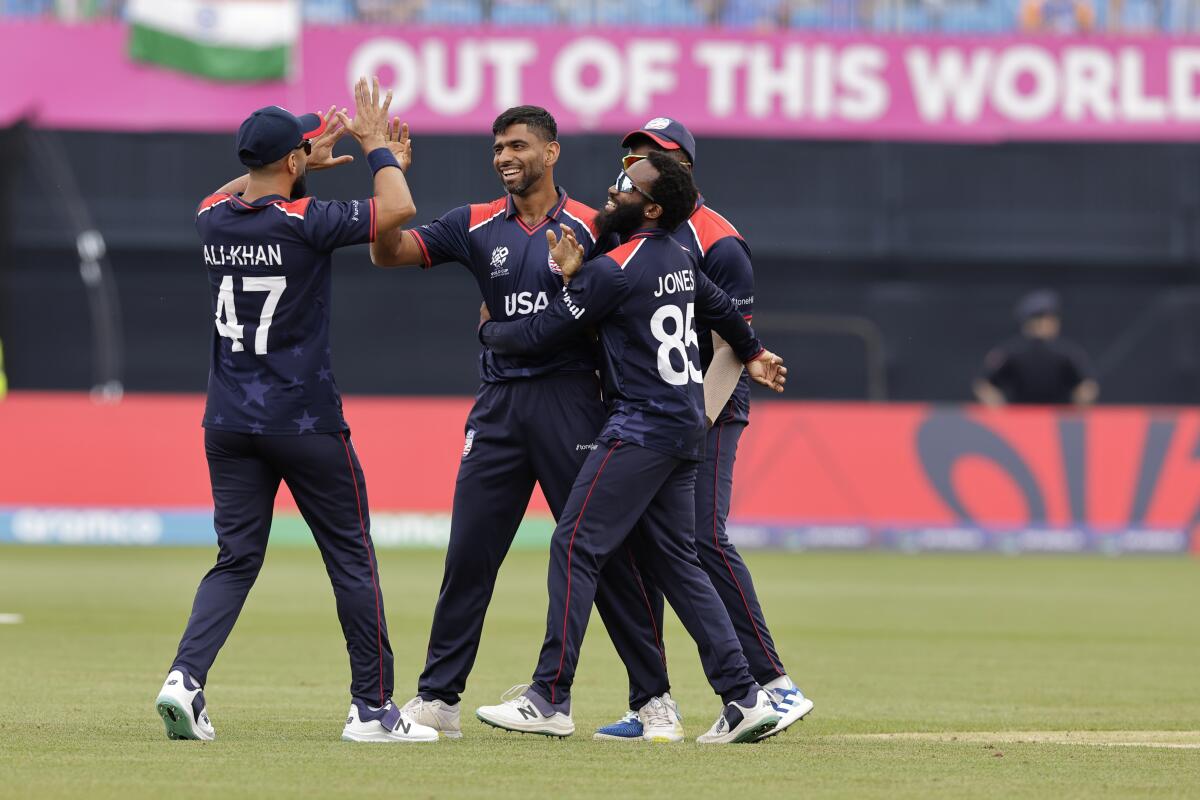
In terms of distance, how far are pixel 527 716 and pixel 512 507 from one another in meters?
0.81

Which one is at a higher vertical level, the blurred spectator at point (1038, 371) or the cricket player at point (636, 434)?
the cricket player at point (636, 434)

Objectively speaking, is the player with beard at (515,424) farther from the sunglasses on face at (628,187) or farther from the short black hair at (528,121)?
the sunglasses on face at (628,187)

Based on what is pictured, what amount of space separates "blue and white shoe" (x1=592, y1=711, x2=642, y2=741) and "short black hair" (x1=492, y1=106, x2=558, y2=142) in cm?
217

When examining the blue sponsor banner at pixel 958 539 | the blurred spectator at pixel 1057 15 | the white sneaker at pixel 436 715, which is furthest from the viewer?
the blurred spectator at pixel 1057 15

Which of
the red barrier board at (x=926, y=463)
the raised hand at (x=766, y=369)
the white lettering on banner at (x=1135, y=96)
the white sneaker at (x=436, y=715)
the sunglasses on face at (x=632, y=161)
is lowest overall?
the red barrier board at (x=926, y=463)

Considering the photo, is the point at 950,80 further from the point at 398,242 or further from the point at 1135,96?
the point at 398,242

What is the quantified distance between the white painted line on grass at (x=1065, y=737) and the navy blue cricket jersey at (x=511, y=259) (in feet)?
5.84

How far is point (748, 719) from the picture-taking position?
7035 millimetres

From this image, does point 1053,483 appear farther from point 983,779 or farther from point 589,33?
point 983,779

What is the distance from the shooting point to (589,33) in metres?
22.6

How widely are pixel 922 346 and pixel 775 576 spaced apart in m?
7.31

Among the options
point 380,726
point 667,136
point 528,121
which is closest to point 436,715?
point 380,726

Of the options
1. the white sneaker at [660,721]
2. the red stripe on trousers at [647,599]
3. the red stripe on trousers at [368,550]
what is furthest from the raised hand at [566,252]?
the white sneaker at [660,721]

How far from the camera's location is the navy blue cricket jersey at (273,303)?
6801mm
